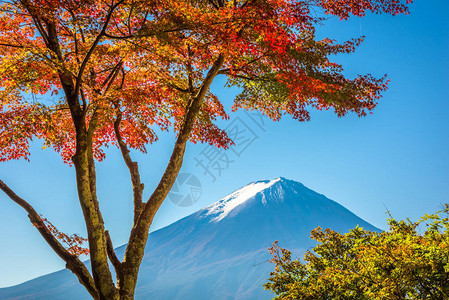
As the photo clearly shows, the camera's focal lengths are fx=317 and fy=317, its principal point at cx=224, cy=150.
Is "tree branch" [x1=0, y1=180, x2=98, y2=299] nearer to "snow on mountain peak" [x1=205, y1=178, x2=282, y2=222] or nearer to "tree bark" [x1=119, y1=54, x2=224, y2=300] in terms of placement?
"tree bark" [x1=119, y1=54, x2=224, y2=300]

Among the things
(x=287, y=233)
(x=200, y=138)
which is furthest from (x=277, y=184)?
(x=200, y=138)

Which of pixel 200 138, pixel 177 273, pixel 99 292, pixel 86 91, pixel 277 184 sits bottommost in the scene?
pixel 99 292

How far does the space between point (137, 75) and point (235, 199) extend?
17157cm

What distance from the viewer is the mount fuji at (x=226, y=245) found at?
123062 millimetres

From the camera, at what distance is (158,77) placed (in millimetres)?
5852

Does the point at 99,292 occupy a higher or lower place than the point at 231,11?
lower

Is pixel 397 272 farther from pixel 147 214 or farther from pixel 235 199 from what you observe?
pixel 235 199

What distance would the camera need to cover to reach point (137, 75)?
602 cm

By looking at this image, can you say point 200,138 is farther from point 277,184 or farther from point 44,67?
point 277,184

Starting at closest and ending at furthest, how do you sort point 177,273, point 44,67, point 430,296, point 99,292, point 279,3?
1. point 99,292
2. point 430,296
3. point 44,67
4. point 279,3
5. point 177,273

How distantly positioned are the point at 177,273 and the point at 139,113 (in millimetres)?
142464

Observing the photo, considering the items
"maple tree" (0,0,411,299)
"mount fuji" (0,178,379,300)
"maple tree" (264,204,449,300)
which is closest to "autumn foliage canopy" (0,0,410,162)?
"maple tree" (0,0,411,299)

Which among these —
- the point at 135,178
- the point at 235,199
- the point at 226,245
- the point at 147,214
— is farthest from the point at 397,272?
the point at 235,199

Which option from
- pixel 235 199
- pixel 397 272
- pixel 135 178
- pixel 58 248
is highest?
pixel 235 199
